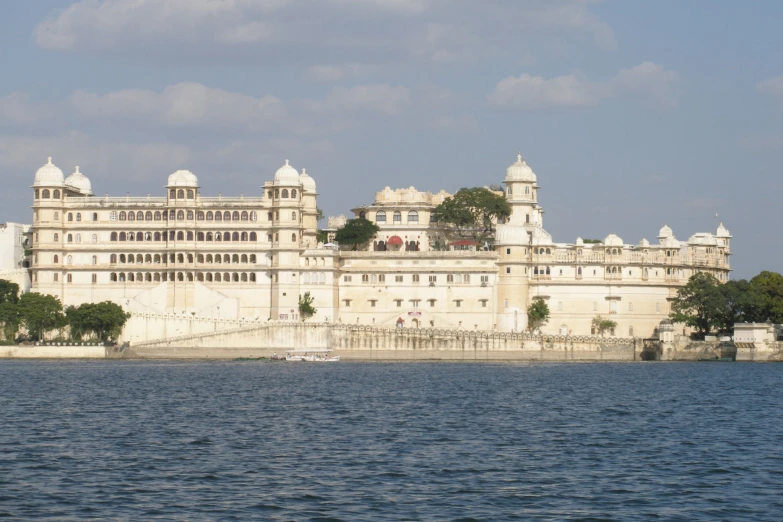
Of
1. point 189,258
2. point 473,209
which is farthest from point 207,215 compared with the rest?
point 473,209

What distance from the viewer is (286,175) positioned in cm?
12038

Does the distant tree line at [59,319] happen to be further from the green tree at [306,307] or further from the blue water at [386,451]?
the blue water at [386,451]

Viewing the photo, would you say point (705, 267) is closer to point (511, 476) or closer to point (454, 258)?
point (454, 258)

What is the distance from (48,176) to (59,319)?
53.7 feet

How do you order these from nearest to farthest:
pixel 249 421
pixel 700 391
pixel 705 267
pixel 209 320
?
pixel 249 421
pixel 700 391
pixel 209 320
pixel 705 267

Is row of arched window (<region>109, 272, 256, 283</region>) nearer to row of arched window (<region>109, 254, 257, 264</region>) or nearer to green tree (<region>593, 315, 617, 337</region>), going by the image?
row of arched window (<region>109, 254, 257, 264</region>)

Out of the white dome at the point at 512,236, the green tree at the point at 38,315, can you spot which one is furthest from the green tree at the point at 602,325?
the green tree at the point at 38,315

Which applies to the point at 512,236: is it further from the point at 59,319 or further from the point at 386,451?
the point at 386,451

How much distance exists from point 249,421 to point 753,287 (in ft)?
241

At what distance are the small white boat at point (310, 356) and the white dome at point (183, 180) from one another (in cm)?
1969

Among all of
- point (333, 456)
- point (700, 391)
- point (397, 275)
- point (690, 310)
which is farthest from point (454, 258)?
point (333, 456)

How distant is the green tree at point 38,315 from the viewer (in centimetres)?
11062

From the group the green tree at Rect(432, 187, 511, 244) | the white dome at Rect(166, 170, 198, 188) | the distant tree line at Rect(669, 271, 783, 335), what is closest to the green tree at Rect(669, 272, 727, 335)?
the distant tree line at Rect(669, 271, 783, 335)

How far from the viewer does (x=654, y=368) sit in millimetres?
105062
